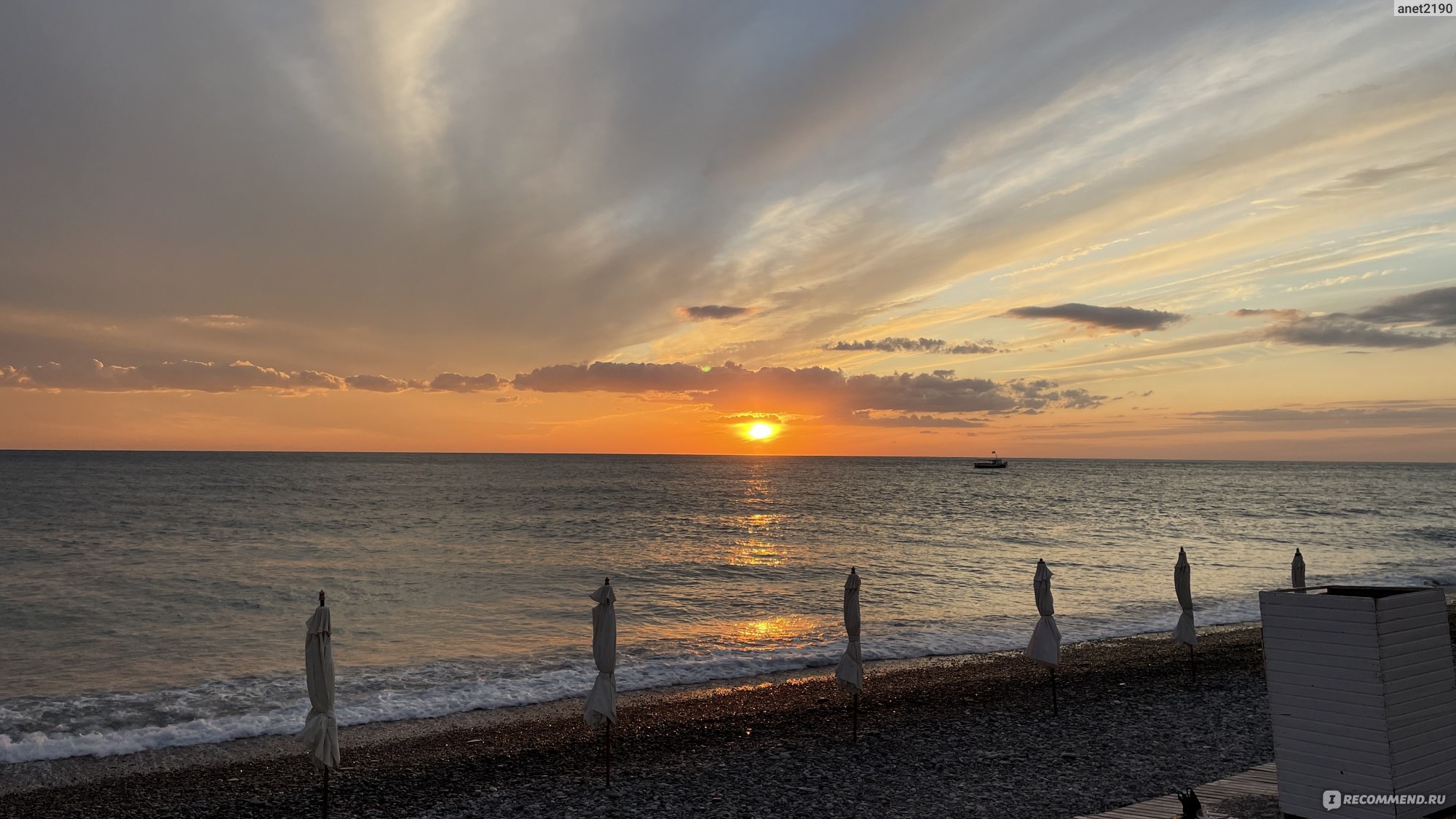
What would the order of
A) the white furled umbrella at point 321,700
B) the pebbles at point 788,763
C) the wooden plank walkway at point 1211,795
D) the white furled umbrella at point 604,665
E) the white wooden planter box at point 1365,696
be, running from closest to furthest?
the white wooden planter box at point 1365,696 < the wooden plank walkway at point 1211,795 < the white furled umbrella at point 321,700 < the pebbles at point 788,763 < the white furled umbrella at point 604,665

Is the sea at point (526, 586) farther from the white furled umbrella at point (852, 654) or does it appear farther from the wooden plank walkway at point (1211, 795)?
the wooden plank walkway at point (1211, 795)

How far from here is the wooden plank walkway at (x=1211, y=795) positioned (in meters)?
6.98

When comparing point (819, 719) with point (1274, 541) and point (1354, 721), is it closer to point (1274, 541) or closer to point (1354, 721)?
point (1354, 721)

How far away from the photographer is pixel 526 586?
→ 28.5 metres

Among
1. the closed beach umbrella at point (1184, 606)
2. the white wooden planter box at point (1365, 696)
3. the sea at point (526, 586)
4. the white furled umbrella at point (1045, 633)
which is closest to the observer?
the white wooden planter box at point (1365, 696)

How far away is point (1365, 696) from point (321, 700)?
32.4 ft

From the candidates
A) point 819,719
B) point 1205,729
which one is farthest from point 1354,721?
point 819,719

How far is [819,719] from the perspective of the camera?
13070mm

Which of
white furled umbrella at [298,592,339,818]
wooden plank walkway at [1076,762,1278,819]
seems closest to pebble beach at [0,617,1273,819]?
white furled umbrella at [298,592,339,818]

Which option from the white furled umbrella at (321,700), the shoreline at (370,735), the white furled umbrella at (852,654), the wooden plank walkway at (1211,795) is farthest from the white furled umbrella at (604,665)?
the wooden plank walkway at (1211,795)

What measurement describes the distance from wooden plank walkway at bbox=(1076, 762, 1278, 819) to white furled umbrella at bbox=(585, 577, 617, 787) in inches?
224

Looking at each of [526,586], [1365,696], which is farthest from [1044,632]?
[526,586]

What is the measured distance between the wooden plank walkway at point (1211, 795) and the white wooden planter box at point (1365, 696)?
1396 mm

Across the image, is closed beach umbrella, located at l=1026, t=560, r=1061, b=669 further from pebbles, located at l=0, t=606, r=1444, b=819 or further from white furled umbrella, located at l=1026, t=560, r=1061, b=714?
pebbles, located at l=0, t=606, r=1444, b=819
